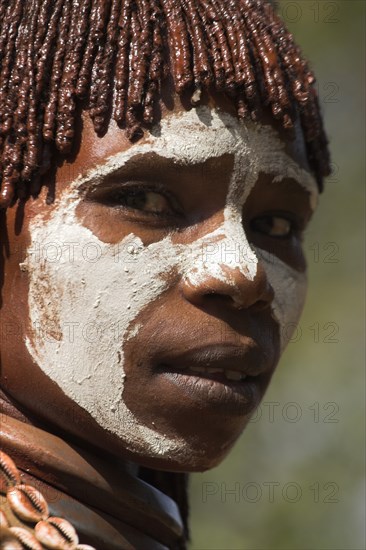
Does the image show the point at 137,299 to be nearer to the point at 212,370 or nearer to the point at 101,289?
the point at 101,289

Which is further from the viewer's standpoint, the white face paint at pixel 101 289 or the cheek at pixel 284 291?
the cheek at pixel 284 291

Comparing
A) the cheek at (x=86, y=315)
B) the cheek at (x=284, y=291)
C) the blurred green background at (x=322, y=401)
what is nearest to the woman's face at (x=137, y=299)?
the cheek at (x=86, y=315)

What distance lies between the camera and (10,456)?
2543 millimetres

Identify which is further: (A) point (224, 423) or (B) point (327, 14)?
(B) point (327, 14)

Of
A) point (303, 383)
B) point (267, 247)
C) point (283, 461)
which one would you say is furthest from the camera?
point (303, 383)

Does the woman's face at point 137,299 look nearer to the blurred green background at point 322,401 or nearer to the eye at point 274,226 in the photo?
the eye at point 274,226

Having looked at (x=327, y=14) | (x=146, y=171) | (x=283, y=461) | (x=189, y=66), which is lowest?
(x=283, y=461)

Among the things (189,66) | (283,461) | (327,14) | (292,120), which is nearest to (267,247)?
(292,120)

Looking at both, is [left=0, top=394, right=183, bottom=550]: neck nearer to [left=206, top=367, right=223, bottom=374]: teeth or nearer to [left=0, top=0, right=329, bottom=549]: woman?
[left=0, top=0, right=329, bottom=549]: woman

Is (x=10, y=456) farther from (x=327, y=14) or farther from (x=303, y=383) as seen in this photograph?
(x=327, y=14)

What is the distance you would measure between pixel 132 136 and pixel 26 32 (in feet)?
1.24

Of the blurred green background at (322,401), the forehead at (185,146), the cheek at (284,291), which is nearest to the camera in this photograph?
the forehead at (185,146)

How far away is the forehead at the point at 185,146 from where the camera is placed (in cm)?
265

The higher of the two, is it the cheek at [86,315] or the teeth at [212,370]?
the cheek at [86,315]
